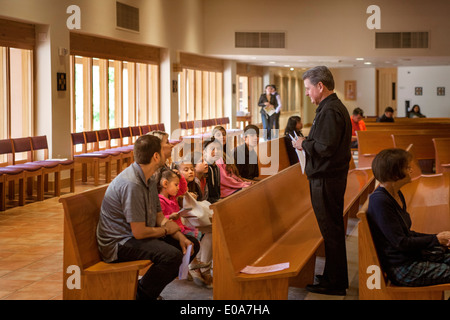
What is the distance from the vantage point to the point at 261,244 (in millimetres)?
4168

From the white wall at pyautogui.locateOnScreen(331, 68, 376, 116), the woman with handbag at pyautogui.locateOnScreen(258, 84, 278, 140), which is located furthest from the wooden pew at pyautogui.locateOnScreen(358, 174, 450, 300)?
the white wall at pyautogui.locateOnScreen(331, 68, 376, 116)

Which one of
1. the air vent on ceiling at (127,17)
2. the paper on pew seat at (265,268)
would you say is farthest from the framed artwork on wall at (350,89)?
the paper on pew seat at (265,268)

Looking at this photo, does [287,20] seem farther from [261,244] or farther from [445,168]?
[261,244]

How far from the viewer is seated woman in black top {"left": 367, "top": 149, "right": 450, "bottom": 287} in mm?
3270

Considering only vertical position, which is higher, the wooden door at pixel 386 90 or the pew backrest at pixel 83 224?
the wooden door at pixel 386 90

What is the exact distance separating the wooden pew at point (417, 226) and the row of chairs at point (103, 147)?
5.10m

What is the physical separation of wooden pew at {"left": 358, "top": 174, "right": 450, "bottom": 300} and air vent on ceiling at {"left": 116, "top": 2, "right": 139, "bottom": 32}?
6.72 metres

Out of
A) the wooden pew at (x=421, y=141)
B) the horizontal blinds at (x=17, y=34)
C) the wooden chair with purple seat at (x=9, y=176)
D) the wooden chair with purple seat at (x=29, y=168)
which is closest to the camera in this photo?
the wooden chair with purple seat at (x=9, y=176)

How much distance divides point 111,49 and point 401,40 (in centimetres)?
813

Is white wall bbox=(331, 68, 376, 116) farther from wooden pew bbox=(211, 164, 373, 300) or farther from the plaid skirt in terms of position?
the plaid skirt

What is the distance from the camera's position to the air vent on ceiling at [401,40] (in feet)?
53.6

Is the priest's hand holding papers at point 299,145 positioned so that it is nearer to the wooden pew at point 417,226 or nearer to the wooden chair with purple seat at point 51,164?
the wooden pew at point 417,226

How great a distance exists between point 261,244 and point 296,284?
587mm
